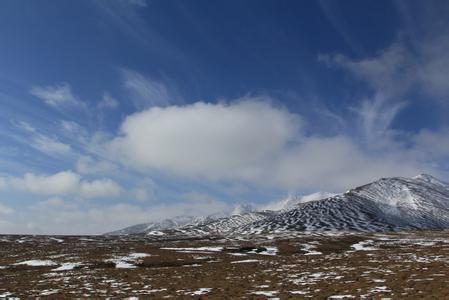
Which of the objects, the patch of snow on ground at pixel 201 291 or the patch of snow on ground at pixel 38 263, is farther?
the patch of snow on ground at pixel 38 263

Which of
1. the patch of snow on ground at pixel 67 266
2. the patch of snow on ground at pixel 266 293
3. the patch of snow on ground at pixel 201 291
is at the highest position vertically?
the patch of snow on ground at pixel 67 266

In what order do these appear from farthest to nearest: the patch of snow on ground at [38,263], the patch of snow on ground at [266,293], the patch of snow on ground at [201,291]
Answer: the patch of snow on ground at [38,263] → the patch of snow on ground at [201,291] → the patch of snow on ground at [266,293]

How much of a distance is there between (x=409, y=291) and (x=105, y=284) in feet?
72.4

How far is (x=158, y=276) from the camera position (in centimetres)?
3622

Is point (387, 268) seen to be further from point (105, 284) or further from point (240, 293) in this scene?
point (105, 284)

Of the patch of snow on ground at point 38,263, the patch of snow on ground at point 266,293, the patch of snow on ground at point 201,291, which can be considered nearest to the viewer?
the patch of snow on ground at point 266,293

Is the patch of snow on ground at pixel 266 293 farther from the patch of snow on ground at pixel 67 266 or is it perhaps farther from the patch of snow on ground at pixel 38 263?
the patch of snow on ground at pixel 38 263

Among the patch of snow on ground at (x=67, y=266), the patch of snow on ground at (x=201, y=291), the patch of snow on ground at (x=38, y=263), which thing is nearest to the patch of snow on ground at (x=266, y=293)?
the patch of snow on ground at (x=201, y=291)

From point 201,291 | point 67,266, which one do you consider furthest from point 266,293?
point 67,266

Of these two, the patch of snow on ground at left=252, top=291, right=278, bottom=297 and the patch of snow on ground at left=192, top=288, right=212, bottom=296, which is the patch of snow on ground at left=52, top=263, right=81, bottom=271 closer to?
the patch of snow on ground at left=192, top=288, right=212, bottom=296

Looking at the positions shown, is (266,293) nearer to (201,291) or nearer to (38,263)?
(201,291)

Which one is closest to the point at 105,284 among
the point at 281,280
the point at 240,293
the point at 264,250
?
the point at 240,293

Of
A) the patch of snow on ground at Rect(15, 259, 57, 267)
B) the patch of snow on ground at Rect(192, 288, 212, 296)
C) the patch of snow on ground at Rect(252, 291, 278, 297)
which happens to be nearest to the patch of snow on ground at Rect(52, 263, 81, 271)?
the patch of snow on ground at Rect(15, 259, 57, 267)

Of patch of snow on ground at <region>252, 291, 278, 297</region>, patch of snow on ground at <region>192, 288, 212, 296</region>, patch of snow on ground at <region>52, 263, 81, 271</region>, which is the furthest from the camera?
patch of snow on ground at <region>52, 263, 81, 271</region>
